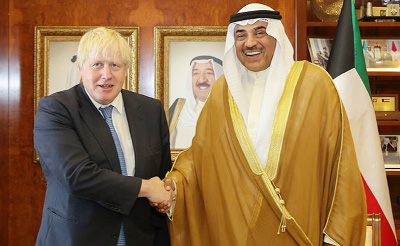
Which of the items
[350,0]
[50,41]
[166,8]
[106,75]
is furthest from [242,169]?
[50,41]

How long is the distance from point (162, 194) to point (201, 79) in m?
1.72

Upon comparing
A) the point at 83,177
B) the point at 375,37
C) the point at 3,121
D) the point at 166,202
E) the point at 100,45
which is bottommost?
the point at 166,202

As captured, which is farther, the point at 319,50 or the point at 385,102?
the point at 385,102

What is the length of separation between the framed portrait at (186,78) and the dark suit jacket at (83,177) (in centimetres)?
160

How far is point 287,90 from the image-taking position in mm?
2195

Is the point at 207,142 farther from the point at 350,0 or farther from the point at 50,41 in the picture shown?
the point at 50,41

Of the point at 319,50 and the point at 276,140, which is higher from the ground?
the point at 319,50

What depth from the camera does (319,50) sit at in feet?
11.9

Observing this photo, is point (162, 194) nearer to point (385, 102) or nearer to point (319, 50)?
point (319, 50)

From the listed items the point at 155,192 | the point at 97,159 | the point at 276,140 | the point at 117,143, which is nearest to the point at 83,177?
the point at 97,159

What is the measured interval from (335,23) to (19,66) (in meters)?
2.39

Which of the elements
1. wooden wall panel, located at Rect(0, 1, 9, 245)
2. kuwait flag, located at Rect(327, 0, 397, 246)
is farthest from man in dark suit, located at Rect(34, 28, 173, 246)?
wooden wall panel, located at Rect(0, 1, 9, 245)

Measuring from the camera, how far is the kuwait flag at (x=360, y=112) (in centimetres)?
297

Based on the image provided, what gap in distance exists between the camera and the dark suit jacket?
6.20ft
